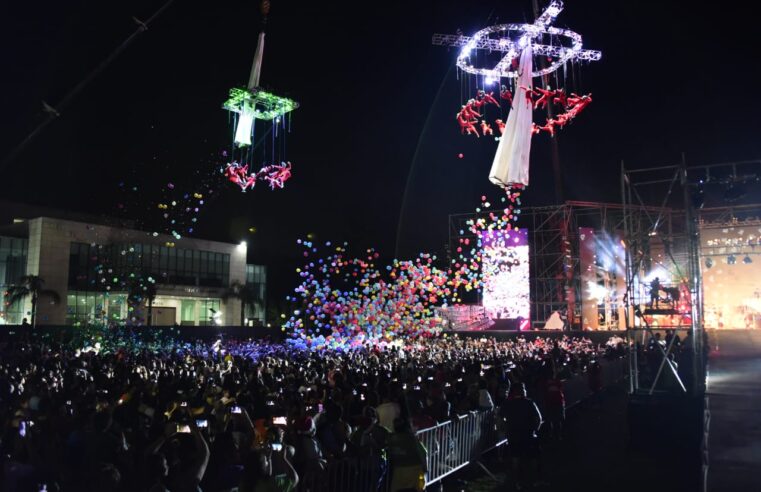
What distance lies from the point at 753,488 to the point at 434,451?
3.69 metres

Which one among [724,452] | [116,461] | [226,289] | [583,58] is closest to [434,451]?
[724,452]

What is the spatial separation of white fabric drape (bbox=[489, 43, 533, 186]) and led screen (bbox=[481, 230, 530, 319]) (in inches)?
824

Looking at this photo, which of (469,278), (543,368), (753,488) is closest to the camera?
(753,488)

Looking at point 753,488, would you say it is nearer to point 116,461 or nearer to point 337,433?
point 337,433

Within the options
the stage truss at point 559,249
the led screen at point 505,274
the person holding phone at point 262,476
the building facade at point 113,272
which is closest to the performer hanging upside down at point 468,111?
the person holding phone at point 262,476

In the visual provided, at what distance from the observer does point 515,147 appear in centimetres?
1812

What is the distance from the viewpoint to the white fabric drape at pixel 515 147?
58.6ft

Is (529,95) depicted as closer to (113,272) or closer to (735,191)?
(735,191)

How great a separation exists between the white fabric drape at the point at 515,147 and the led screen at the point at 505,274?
20938mm

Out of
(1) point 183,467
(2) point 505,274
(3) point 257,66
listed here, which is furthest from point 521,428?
(2) point 505,274

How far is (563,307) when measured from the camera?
124ft

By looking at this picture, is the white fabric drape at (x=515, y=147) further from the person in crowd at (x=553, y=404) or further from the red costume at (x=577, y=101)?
the person in crowd at (x=553, y=404)

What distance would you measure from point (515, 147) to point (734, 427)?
38.6 ft

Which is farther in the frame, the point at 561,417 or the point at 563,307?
the point at 563,307
